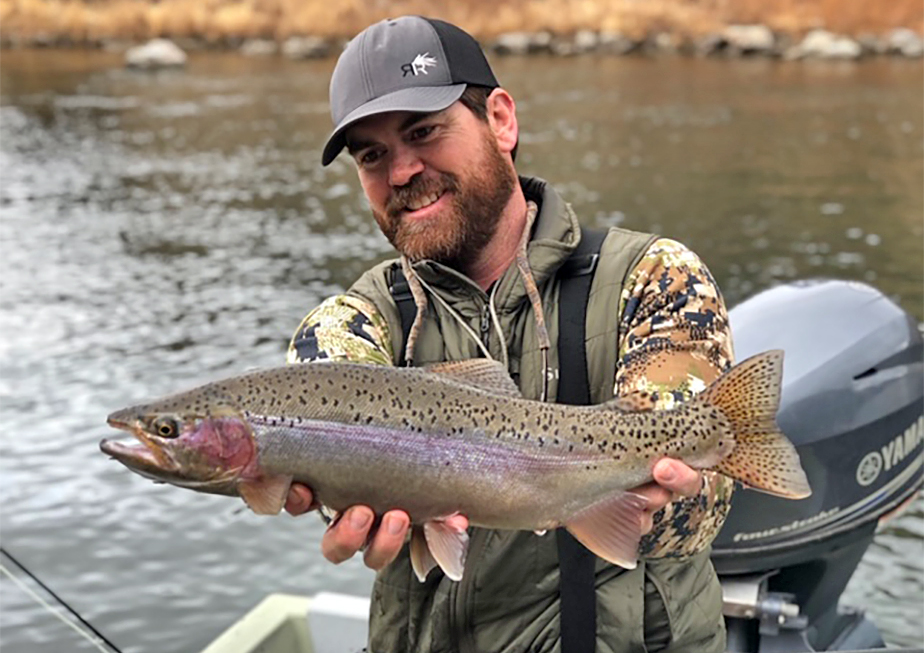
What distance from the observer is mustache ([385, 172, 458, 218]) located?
10.1 feet

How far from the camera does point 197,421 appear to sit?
254cm

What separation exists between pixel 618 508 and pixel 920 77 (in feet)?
134

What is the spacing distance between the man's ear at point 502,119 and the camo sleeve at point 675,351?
21.6 inches

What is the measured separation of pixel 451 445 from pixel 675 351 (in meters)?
0.67

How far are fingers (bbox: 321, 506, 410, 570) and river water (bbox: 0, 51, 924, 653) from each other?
5414 mm

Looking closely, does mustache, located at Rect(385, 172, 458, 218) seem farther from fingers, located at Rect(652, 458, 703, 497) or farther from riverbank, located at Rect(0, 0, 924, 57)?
riverbank, located at Rect(0, 0, 924, 57)

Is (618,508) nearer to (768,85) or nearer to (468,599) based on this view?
(468,599)

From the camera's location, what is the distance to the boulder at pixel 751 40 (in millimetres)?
51062

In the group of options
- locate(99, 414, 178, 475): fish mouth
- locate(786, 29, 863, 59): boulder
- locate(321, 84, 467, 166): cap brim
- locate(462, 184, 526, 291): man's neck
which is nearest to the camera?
locate(99, 414, 178, 475): fish mouth

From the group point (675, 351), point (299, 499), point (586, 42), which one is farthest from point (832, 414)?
point (586, 42)

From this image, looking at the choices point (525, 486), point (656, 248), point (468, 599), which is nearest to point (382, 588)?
point (468, 599)

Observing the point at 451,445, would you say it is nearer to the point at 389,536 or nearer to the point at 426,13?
the point at 389,536

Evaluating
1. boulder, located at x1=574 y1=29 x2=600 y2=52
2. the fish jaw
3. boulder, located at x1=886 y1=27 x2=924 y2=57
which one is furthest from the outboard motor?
boulder, located at x1=574 y1=29 x2=600 y2=52

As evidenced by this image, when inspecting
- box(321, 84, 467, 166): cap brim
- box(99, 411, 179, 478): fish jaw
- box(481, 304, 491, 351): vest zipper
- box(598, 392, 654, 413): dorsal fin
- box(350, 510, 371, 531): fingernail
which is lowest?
box(350, 510, 371, 531): fingernail
